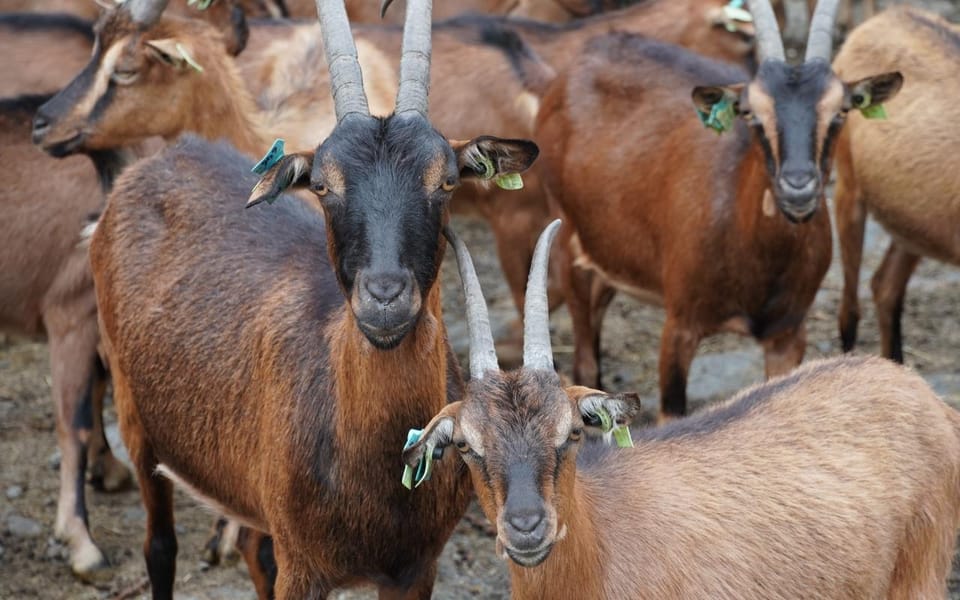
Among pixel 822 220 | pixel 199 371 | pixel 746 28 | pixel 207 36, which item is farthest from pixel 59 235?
pixel 746 28

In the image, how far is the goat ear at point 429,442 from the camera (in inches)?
166

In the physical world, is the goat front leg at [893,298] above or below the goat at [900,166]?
below

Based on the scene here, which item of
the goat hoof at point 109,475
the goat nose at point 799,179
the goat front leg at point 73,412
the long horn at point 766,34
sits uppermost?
the long horn at point 766,34

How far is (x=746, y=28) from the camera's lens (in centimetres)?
998

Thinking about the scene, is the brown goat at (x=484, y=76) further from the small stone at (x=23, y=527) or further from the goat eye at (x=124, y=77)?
the small stone at (x=23, y=527)

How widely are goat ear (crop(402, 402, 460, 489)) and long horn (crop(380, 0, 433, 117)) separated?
1017 millimetres

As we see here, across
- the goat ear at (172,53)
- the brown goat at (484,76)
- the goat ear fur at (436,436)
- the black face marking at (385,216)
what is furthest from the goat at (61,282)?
the goat ear fur at (436,436)

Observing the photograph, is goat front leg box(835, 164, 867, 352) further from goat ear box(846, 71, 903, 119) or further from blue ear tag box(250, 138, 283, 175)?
blue ear tag box(250, 138, 283, 175)

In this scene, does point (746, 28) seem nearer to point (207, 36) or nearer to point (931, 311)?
point (931, 311)

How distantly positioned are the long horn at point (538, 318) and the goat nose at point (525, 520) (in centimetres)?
50

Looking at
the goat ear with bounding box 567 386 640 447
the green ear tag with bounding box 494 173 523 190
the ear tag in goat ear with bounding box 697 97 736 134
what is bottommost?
the ear tag in goat ear with bounding box 697 97 736 134

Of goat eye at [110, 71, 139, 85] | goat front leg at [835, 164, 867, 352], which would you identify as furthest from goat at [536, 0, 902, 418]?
goat eye at [110, 71, 139, 85]

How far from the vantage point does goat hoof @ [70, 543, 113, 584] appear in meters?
6.53

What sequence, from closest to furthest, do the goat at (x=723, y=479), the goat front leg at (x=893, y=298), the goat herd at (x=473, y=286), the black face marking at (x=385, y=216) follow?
the goat at (x=723, y=479) < the black face marking at (x=385, y=216) < the goat herd at (x=473, y=286) < the goat front leg at (x=893, y=298)
